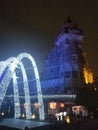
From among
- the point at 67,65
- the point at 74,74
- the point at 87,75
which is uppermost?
the point at 67,65

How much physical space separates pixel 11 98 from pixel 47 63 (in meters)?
20.9

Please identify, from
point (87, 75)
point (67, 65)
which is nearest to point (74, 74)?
point (67, 65)

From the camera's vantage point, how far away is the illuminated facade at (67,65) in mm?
69875

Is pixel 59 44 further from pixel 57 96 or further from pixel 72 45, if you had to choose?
pixel 57 96

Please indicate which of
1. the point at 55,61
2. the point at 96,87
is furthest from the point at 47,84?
the point at 96,87

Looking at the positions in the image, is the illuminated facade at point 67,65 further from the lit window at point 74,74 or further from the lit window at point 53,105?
the lit window at point 53,105

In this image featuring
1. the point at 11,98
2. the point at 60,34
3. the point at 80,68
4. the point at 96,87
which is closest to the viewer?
the point at 96,87

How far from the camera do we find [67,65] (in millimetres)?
70688

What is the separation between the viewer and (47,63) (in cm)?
8175

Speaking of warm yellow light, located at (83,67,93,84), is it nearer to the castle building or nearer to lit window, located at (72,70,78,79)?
the castle building

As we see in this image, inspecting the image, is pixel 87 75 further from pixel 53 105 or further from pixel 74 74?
pixel 53 105

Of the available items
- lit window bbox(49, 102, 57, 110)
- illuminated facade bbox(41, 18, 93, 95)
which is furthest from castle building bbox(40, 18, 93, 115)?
lit window bbox(49, 102, 57, 110)

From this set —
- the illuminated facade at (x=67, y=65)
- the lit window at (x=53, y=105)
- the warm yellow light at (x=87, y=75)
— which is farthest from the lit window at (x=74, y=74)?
the lit window at (x=53, y=105)

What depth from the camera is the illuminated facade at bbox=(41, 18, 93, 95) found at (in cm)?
6988
